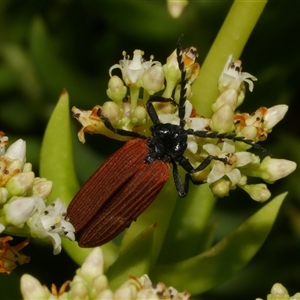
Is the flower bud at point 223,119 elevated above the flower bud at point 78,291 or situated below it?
above

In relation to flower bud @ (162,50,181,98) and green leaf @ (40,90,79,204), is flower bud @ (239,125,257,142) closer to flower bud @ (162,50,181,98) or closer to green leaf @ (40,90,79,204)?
flower bud @ (162,50,181,98)

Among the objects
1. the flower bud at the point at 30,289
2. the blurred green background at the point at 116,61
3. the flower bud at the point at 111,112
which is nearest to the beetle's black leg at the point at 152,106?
the flower bud at the point at 111,112

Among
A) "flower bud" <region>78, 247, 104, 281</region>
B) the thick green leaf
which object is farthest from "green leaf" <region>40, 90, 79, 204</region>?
"flower bud" <region>78, 247, 104, 281</region>

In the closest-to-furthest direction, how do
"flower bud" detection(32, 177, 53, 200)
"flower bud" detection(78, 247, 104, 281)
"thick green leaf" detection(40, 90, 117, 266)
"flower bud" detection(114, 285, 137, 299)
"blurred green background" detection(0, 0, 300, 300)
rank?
"flower bud" detection(114, 285, 137, 299) < "flower bud" detection(78, 247, 104, 281) < "flower bud" detection(32, 177, 53, 200) < "thick green leaf" detection(40, 90, 117, 266) < "blurred green background" detection(0, 0, 300, 300)

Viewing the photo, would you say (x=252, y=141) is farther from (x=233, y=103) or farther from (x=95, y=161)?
(x=95, y=161)

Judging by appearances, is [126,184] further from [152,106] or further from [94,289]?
[94,289]

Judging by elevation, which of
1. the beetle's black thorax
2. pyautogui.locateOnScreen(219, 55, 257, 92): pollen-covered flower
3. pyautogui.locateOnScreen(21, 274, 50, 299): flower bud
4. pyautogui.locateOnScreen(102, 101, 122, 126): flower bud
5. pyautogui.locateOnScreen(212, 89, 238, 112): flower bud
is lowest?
pyautogui.locateOnScreen(21, 274, 50, 299): flower bud

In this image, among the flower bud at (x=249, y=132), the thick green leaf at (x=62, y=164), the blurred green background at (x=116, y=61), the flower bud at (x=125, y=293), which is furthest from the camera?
the blurred green background at (x=116, y=61)

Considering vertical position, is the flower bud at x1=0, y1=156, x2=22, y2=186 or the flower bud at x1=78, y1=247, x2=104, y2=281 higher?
the flower bud at x1=0, y1=156, x2=22, y2=186

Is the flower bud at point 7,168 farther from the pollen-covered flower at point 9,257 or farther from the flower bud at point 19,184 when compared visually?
the pollen-covered flower at point 9,257
